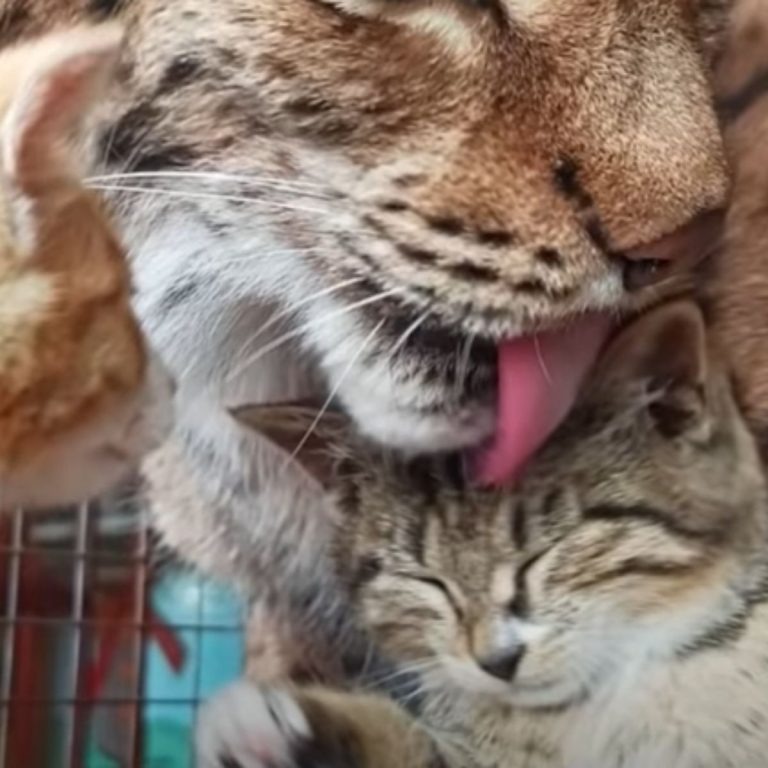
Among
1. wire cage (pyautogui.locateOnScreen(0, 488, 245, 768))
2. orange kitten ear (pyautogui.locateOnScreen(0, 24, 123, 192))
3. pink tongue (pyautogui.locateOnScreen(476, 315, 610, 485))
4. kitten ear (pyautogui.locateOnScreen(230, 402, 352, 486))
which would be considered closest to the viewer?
orange kitten ear (pyautogui.locateOnScreen(0, 24, 123, 192))

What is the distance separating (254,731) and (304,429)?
151 mm

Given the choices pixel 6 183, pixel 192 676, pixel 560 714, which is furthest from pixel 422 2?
pixel 192 676

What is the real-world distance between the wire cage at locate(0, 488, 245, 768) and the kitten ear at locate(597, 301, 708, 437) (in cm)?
38

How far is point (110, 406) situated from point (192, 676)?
19.4 inches

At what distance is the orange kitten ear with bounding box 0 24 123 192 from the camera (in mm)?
613

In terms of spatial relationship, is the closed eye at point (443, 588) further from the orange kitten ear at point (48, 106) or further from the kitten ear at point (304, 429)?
the orange kitten ear at point (48, 106)

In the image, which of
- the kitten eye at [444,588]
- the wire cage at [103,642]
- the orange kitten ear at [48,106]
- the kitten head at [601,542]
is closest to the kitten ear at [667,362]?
the kitten head at [601,542]

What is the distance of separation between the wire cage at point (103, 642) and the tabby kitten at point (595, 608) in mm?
301

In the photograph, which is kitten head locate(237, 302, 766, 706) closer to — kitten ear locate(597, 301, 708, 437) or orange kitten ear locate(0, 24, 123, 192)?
kitten ear locate(597, 301, 708, 437)

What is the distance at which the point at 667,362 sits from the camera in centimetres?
77

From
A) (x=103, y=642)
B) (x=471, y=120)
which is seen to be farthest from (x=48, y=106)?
(x=103, y=642)

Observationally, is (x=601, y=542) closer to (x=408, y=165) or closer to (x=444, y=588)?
(x=444, y=588)

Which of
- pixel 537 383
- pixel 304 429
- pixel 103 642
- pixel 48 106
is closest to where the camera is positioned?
pixel 48 106

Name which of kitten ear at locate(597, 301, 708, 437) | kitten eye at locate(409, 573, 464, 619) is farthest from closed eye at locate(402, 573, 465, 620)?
kitten ear at locate(597, 301, 708, 437)
